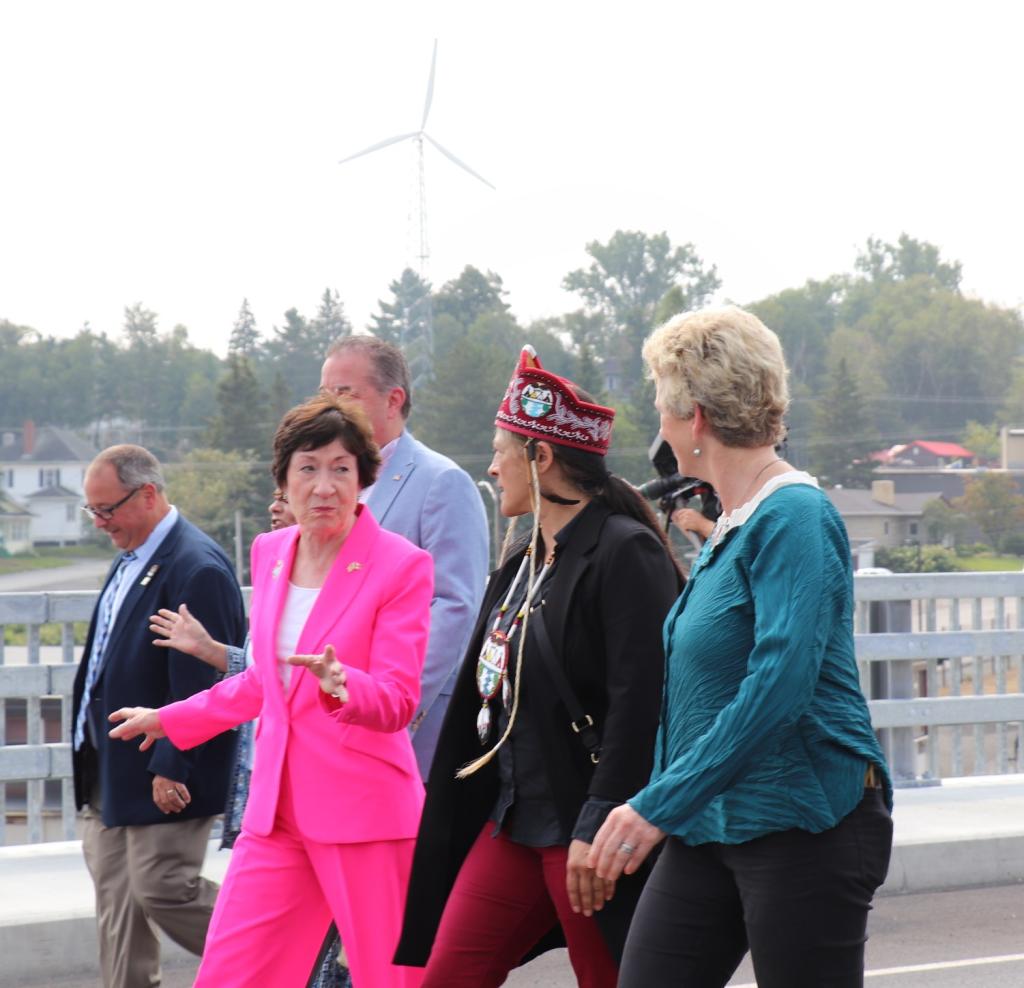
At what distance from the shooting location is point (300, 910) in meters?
4.14

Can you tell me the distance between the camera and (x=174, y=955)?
21.1 ft

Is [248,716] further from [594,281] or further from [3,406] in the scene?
[594,281]

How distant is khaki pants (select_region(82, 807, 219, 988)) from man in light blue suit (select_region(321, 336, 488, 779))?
79 cm

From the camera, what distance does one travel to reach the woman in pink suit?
13.4ft

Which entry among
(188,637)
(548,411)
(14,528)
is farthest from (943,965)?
(14,528)

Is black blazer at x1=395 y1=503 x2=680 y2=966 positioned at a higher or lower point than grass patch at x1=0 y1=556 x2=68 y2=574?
higher

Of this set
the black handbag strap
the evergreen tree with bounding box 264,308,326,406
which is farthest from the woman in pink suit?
the evergreen tree with bounding box 264,308,326,406

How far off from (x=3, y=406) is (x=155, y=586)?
132 m

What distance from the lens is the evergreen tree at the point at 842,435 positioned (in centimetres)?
11975

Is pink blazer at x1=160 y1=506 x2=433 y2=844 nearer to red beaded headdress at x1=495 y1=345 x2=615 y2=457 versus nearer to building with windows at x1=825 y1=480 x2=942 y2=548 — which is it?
red beaded headdress at x1=495 y1=345 x2=615 y2=457

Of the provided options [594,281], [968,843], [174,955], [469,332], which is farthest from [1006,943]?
[594,281]

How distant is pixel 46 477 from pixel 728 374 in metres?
130

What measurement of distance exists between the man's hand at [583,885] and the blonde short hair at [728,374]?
977 mm

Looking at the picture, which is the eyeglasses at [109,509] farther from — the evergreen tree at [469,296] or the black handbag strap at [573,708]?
the evergreen tree at [469,296]
